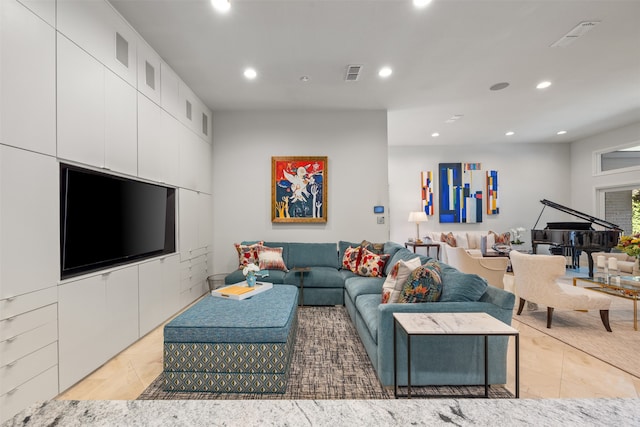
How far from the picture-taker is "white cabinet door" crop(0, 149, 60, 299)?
5.85 ft

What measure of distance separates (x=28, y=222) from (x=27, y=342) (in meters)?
0.75

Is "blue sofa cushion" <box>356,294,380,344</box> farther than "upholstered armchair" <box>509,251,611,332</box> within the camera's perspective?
No

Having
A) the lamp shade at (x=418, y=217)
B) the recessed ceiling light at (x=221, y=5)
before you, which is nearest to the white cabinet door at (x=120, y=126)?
the recessed ceiling light at (x=221, y=5)

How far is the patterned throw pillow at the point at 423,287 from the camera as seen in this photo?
2.30 meters

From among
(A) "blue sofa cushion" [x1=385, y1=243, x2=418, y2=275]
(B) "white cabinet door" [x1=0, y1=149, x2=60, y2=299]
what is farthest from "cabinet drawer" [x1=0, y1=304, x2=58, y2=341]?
(A) "blue sofa cushion" [x1=385, y1=243, x2=418, y2=275]

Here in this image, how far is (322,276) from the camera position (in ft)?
14.2

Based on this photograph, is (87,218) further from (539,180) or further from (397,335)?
(539,180)

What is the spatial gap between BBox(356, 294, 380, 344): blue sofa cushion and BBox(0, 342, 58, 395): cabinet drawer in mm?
2266

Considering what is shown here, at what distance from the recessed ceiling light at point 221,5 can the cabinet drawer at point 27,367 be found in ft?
9.57

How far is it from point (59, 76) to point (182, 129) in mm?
1926

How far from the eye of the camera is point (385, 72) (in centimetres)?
391

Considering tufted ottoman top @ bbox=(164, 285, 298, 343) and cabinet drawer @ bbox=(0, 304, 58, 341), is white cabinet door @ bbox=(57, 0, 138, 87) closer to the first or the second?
cabinet drawer @ bbox=(0, 304, 58, 341)

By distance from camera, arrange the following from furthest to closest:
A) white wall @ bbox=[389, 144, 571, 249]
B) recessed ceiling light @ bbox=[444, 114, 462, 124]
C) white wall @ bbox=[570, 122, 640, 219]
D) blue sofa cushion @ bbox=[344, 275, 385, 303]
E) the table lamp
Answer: white wall @ bbox=[389, 144, 571, 249], the table lamp, white wall @ bbox=[570, 122, 640, 219], recessed ceiling light @ bbox=[444, 114, 462, 124], blue sofa cushion @ bbox=[344, 275, 385, 303]

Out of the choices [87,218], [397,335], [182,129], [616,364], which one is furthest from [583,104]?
[87,218]
